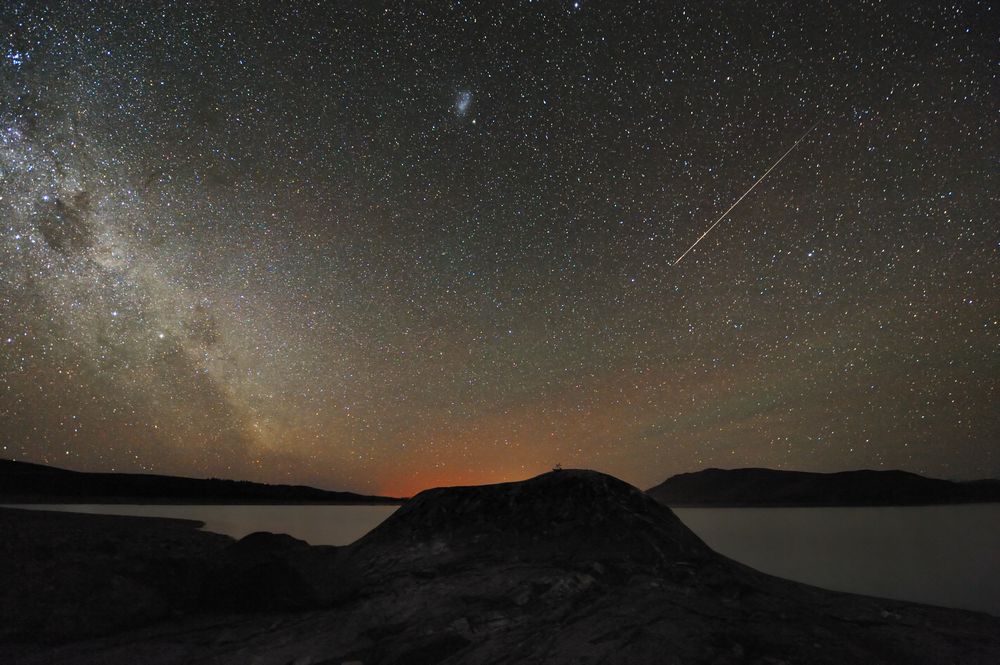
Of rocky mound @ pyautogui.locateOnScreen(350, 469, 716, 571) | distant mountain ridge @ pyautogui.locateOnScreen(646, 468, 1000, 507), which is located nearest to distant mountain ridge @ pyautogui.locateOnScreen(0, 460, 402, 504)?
rocky mound @ pyautogui.locateOnScreen(350, 469, 716, 571)

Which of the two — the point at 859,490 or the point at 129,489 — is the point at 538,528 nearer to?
the point at 129,489

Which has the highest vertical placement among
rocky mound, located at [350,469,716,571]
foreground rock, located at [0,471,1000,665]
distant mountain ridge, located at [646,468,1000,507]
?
rocky mound, located at [350,469,716,571]

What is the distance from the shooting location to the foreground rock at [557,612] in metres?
5.99

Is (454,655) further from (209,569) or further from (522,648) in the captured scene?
(209,569)

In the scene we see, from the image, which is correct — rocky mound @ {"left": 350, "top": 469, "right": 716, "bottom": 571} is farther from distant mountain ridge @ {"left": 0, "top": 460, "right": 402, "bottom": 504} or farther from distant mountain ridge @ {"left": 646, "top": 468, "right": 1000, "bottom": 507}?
distant mountain ridge @ {"left": 646, "top": 468, "right": 1000, "bottom": 507}

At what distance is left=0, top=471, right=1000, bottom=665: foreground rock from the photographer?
5.99m

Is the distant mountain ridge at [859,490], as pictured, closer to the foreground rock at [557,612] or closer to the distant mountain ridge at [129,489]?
the distant mountain ridge at [129,489]

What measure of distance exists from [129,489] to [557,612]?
10433 cm

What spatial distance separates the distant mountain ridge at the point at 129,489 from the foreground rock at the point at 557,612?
72527mm

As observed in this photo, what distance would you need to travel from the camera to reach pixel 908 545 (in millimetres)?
22047

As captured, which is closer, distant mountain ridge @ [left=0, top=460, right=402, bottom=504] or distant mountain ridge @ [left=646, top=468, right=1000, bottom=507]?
distant mountain ridge @ [left=0, top=460, right=402, bottom=504]

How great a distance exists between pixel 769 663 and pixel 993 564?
56.8ft

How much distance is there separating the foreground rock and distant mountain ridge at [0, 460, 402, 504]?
238 feet

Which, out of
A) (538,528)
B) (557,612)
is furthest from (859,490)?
(557,612)
